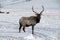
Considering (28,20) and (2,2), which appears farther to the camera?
(2,2)

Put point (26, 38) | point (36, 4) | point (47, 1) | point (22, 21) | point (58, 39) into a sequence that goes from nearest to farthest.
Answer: point (26, 38), point (58, 39), point (22, 21), point (36, 4), point (47, 1)

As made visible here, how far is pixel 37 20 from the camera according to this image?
474 inches

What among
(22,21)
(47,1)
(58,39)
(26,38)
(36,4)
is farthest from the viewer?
(47,1)

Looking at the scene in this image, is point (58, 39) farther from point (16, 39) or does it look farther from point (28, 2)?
point (28, 2)

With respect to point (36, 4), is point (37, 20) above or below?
above

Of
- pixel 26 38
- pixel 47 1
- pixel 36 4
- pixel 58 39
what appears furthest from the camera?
pixel 47 1

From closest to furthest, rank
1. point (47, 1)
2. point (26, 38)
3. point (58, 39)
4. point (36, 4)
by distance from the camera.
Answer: point (26, 38) < point (58, 39) < point (36, 4) < point (47, 1)

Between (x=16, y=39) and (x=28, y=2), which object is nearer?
(x=16, y=39)

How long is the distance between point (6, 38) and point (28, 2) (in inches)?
2069

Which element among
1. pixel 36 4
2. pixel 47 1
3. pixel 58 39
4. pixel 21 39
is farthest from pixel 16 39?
pixel 47 1

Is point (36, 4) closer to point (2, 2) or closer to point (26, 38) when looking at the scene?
point (2, 2)

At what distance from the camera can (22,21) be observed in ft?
39.1

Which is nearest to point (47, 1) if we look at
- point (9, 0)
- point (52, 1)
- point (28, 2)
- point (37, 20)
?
point (52, 1)

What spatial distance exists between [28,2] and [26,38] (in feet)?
174
